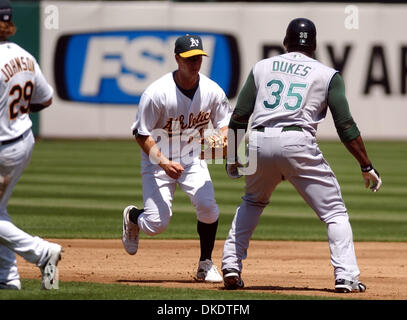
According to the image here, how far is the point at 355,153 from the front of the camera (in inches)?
262

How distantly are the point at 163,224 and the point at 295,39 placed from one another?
178 cm

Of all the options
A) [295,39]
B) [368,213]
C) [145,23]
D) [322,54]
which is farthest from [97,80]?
[295,39]

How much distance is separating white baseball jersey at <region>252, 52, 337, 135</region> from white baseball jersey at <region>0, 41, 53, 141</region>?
1.57 metres

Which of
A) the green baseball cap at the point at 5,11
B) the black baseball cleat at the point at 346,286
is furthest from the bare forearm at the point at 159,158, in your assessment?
the green baseball cap at the point at 5,11

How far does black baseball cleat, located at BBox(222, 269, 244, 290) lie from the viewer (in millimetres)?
6828

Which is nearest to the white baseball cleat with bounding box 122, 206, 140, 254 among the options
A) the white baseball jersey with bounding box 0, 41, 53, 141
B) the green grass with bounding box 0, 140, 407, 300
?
the green grass with bounding box 0, 140, 407, 300

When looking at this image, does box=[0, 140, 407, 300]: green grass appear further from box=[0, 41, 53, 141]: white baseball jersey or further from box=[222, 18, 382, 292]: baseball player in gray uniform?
box=[0, 41, 53, 141]: white baseball jersey

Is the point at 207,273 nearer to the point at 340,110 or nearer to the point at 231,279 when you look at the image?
the point at 231,279

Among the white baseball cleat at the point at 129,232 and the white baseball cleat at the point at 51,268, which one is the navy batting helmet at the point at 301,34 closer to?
the white baseball cleat at the point at 129,232

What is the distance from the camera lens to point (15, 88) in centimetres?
605

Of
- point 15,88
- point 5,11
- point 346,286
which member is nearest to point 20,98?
point 15,88

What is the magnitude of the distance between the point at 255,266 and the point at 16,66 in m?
3.30

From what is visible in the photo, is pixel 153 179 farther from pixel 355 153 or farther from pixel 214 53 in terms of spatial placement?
pixel 214 53

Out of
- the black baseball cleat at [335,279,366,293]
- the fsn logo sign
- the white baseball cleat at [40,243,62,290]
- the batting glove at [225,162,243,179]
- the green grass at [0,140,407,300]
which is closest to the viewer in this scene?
the white baseball cleat at [40,243,62,290]
